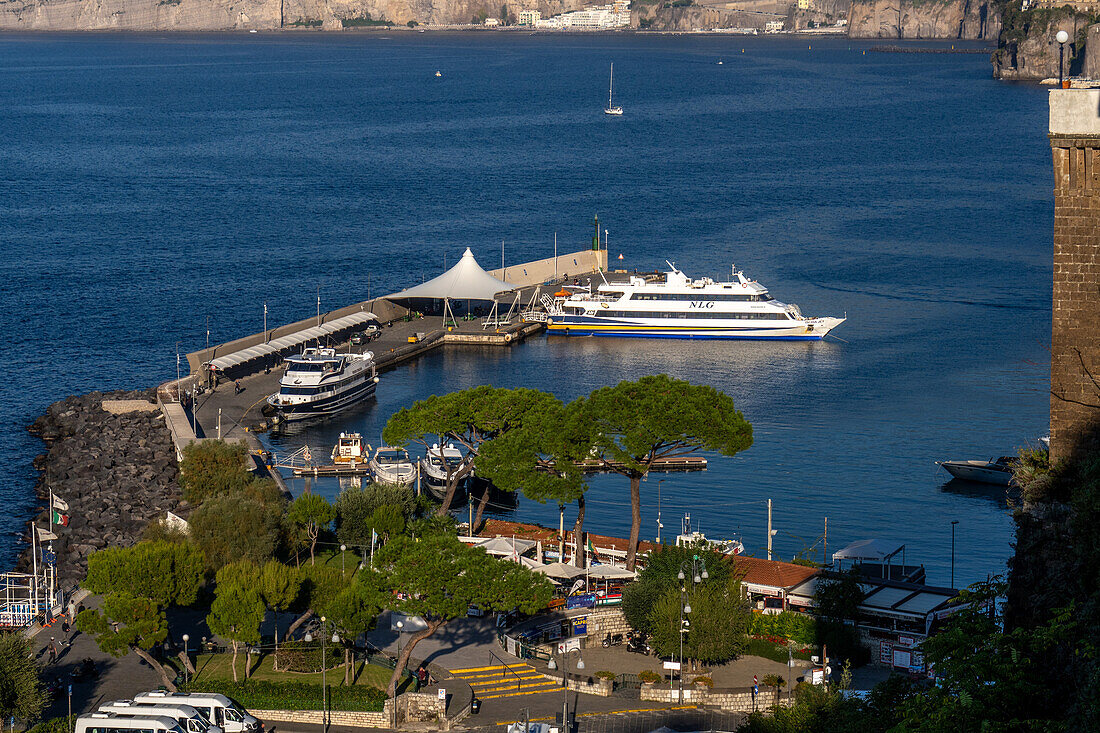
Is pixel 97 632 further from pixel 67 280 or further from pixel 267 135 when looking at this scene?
pixel 267 135

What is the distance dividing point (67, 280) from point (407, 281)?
2350cm

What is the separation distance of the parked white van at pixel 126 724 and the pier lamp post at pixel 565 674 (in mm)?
8030

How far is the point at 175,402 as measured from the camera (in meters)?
64.9

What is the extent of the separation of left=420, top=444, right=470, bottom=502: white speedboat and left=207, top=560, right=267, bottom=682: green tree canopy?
753 inches

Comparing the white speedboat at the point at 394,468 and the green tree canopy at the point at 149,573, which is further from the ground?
the green tree canopy at the point at 149,573

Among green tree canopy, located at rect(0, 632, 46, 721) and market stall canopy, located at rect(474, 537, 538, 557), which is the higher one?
green tree canopy, located at rect(0, 632, 46, 721)

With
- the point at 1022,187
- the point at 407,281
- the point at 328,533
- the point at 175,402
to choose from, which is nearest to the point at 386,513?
the point at 328,533

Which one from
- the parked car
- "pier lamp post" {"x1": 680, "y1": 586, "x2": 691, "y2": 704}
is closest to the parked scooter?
"pier lamp post" {"x1": 680, "y1": 586, "x2": 691, "y2": 704}

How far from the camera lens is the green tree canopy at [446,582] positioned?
34.5m

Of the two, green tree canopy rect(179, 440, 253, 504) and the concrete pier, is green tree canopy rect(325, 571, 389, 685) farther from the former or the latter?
the concrete pier

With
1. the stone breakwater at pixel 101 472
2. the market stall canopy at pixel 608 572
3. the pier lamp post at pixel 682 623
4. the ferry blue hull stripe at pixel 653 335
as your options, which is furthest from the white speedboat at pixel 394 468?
the ferry blue hull stripe at pixel 653 335

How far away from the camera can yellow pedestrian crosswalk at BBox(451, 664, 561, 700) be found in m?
34.2

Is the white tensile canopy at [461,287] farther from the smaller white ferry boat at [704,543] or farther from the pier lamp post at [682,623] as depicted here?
the pier lamp post at [682,623]

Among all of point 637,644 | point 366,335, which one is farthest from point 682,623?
point 366,335
